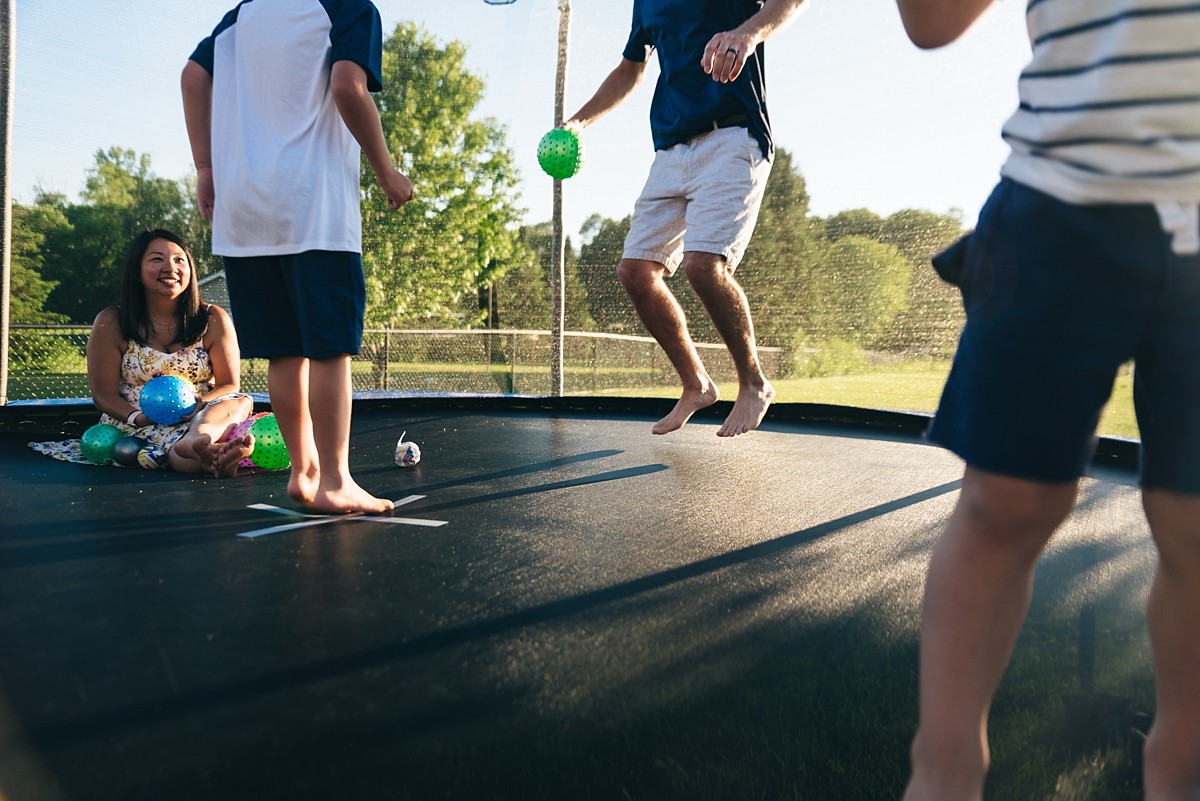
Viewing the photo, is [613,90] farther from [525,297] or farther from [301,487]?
[525,297]

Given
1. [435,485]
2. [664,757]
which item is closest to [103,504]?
[435,485]

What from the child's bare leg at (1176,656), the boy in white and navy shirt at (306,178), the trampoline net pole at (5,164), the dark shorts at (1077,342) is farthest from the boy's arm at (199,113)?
the trampoline net pole at (5,164)

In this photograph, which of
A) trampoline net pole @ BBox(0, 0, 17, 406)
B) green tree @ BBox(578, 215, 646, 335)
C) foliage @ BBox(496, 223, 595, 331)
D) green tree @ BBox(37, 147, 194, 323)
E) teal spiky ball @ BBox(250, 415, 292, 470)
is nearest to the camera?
teal spiky ball @ BBox(250, 415, 292, 470)

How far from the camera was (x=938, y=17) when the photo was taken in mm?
739

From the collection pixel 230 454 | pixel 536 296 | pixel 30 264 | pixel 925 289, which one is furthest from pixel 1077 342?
pixel 536 296

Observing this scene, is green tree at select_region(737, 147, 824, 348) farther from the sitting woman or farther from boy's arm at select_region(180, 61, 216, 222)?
boy's arm at select_region(180, 61, 216, 222)

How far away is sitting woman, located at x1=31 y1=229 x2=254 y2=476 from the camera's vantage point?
2738 millimetres

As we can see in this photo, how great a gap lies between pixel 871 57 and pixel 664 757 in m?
5.39

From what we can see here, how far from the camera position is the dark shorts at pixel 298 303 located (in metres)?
1.90

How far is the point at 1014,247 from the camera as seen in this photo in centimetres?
66

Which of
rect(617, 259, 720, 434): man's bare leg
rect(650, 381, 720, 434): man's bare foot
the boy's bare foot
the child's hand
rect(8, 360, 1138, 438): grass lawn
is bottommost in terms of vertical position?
rect(8, 360, 1138, 438): grass lawn

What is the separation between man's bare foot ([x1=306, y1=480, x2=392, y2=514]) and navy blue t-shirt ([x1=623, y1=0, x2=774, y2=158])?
4.08 feet

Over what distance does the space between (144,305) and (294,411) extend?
1.14 m

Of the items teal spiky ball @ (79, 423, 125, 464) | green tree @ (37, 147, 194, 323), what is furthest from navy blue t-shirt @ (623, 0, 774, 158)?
green tree @ (37, 147, 194, 323)
